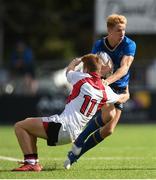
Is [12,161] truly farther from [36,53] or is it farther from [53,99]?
[36,53]

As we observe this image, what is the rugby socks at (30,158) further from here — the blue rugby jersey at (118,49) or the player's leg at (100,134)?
the blue rugby jersey at (118,49)

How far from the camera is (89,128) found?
459 inches

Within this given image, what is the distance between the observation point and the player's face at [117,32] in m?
11.6

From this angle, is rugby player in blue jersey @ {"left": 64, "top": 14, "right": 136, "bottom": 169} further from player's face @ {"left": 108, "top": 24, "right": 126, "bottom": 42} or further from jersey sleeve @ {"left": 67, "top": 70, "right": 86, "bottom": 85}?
jersey sleeve @ {"left": 67, "top": 70, "right": 86, "bottom": 85}

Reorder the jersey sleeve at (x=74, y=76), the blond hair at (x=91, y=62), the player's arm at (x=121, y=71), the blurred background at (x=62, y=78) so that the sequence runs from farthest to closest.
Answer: the blurred background at (x=62, y=78)
the player's arm at (x=121, y=71)
the jersey sleeve at (x=74, y=76)
the blond hair at (x=91, y=62)

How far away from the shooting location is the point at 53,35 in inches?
1593

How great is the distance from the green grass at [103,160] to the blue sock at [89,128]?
14.3 inches

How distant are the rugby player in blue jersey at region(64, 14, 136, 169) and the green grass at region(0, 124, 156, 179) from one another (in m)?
0.41

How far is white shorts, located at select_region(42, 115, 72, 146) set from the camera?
10828 mm

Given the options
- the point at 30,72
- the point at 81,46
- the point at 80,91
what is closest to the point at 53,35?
the point at 81,46

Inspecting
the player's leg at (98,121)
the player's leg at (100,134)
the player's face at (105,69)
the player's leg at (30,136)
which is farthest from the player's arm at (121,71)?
the player's leg at (30,136)

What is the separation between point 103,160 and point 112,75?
69.2 inches

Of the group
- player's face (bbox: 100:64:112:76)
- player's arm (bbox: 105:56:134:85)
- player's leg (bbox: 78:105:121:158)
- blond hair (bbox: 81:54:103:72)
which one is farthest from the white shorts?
player's face (bbox: 100:64:112:76)

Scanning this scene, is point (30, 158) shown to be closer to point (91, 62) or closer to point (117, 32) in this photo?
point (91, 62)
